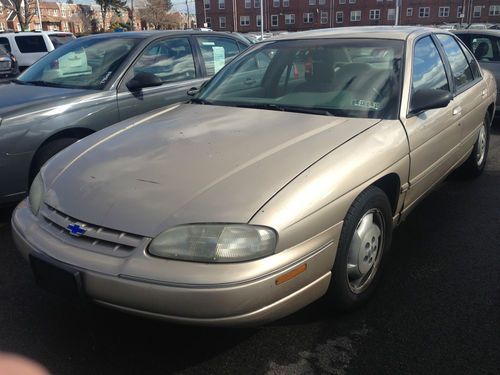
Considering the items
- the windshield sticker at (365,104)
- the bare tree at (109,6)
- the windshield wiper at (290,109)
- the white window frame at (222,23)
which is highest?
the bare tree at (109,6)

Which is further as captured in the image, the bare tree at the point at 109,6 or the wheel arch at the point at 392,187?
the bare tree at the point at 109,6

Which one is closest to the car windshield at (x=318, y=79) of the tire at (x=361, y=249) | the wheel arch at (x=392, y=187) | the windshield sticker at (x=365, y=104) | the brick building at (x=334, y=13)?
the windshield sticker at (x=365, y=104)

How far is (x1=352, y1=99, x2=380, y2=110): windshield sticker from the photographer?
3.07m

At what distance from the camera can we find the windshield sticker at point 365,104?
3066mm

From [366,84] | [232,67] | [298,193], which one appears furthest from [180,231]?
[232,67]

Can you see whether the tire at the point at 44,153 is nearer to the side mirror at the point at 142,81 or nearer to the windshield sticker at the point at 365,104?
the side mirror at the point at 142,81

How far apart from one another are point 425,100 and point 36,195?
2.43 meters

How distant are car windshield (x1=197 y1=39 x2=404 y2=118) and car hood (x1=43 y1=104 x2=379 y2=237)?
0.18m

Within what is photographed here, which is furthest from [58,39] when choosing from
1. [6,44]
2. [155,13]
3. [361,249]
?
[155,13]

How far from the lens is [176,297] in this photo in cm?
201

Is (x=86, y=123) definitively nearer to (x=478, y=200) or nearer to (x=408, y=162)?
(x=408, y=162)

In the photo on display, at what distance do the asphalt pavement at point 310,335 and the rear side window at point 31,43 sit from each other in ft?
48.8

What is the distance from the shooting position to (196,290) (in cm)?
200

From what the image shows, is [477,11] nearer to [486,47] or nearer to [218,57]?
[486,47]
